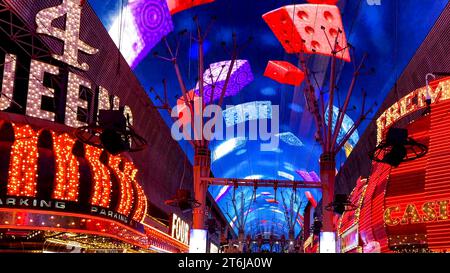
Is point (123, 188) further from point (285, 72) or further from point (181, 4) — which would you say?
point (285, 72)

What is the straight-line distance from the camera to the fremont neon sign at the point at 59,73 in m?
9.95

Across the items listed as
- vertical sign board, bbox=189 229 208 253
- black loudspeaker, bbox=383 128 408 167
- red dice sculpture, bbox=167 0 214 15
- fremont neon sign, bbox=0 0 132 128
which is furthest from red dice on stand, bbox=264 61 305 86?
black loudspeaker, bbox=383 128 408 167

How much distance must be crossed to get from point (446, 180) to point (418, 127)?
6.02 feet

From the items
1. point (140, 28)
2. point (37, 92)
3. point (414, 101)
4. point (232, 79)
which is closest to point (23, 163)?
point (37, 92)

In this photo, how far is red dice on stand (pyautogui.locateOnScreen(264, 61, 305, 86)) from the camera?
906 inches

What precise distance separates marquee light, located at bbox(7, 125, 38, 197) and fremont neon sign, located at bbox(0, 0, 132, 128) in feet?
2.30

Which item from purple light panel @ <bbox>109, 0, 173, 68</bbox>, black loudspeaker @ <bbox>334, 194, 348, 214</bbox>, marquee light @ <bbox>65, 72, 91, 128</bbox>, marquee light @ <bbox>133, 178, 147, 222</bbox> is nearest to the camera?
marquee light @ <bbox>65, 72, 91, 128</bbox>

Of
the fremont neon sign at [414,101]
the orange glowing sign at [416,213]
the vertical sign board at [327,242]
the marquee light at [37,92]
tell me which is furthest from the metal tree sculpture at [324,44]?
the marquee light at [37,92]

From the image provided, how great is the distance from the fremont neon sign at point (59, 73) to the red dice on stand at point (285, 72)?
467 inches

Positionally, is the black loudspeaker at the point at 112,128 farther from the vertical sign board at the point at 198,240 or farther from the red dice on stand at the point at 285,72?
the red dice on stand at the point at 285,72

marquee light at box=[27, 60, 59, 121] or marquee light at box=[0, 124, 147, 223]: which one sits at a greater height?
marquee light at box=[27, 60, 59, 121]

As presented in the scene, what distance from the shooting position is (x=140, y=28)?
16234mm

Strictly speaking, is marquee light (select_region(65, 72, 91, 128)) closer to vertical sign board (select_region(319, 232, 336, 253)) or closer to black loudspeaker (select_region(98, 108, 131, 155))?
black loudspeaker (select_region(98, 108, 131, 155))

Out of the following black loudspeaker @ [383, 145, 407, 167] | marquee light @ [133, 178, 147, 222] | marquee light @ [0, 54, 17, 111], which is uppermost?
marquee light @ [0, 54, 17, 111]
